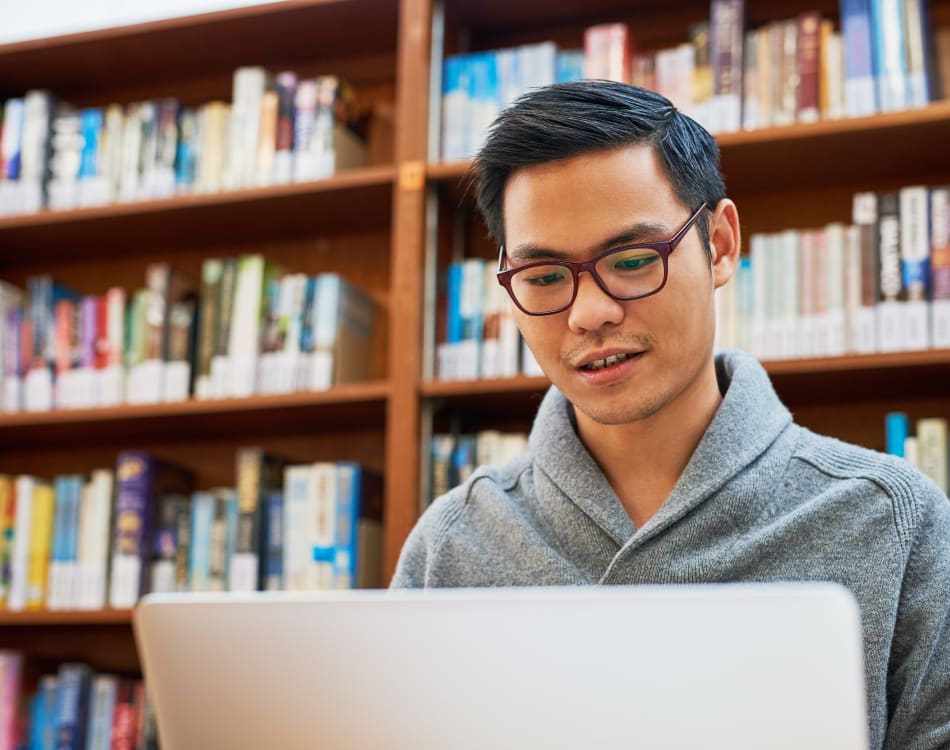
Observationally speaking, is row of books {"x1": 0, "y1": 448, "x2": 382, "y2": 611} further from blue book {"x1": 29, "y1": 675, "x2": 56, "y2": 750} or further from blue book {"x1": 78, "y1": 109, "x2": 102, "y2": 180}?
blue book {"x1": 78, "y1": 109, "x2": 102, "y2": 180}

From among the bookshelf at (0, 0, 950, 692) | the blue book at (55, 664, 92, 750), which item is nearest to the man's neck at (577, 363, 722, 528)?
the bookshelf at (0, 0, 950, 692)

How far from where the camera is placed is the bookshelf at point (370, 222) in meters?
2.22

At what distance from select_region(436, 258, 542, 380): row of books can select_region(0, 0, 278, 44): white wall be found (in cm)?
95

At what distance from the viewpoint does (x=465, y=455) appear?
88.8 inches

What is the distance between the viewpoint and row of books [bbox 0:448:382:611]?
2332 millimetres

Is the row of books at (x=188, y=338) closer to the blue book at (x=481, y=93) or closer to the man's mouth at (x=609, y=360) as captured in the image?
the blue book at (x=481, y=93)

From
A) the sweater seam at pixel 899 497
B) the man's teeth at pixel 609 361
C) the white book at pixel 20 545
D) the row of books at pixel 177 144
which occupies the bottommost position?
the white book at pixel 20 545

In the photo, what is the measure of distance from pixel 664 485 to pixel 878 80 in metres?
1.18

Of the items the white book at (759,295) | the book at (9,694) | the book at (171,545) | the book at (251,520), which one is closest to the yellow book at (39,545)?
the book at (9,694)

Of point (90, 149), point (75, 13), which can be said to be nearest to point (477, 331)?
point (90, 149)

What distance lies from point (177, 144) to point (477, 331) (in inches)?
33.9

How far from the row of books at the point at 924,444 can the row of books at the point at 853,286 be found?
0.14 m

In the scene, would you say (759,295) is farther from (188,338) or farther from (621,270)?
(188,338)

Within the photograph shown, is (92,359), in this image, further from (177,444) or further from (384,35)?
(384,35)
